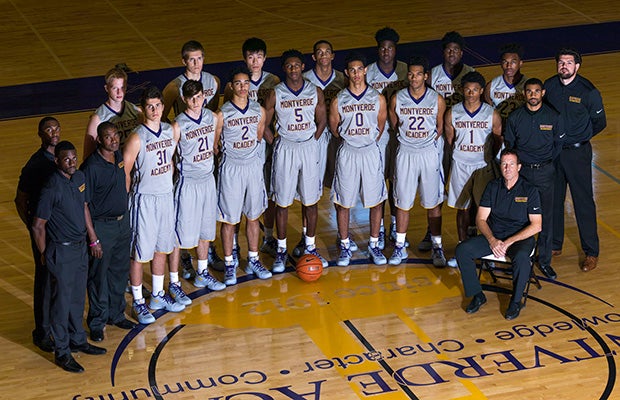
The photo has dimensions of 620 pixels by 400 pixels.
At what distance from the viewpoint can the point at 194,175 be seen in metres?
9.66

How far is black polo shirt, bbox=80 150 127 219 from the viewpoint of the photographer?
8844 millimetres

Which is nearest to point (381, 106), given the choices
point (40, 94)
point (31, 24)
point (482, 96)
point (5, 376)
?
point (482, 96)

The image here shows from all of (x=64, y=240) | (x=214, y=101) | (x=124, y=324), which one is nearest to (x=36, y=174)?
(x=64, y=240)

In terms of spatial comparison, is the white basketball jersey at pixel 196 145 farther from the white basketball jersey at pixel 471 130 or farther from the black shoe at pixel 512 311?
the black shoe at pixel 512 311

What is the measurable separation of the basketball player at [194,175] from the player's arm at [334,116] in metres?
1.05

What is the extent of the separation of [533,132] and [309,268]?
2303 mm

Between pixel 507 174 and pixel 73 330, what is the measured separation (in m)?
3.78

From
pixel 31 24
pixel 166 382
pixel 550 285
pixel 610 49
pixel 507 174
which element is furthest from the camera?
pixel 31 24

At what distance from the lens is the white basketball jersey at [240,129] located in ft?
32.2

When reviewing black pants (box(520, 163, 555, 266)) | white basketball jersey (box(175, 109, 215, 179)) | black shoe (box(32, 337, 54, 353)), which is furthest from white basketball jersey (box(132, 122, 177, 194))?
black pants (box(520, 163, 555, 266))

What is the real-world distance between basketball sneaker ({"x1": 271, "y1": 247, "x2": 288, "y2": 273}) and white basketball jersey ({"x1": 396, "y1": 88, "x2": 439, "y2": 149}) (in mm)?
1563

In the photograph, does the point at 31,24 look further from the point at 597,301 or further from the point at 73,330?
the point at 597,301

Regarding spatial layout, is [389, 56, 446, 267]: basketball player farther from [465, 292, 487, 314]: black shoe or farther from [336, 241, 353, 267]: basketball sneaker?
[465, 292, 487, 314]: black shoe

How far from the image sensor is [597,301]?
986 centimetres
